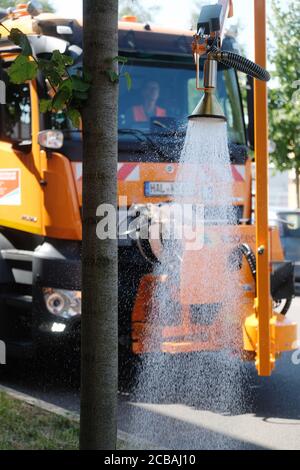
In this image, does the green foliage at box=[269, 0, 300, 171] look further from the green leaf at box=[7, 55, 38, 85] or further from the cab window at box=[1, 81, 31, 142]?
the green leaf at box=[7, 55, 38, 85]

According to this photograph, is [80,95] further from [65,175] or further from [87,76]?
[65,175]

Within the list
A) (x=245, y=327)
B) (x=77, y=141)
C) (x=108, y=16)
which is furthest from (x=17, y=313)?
(x=108, y=16)

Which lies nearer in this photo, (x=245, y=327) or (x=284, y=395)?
(x=245, y=327)

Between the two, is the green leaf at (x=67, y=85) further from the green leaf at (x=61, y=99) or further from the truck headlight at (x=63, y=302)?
the truck headlight at (x=63, y=302)

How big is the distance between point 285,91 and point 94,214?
1665 centimetres

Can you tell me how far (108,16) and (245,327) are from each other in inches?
131

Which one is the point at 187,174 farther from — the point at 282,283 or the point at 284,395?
the point at 284,395

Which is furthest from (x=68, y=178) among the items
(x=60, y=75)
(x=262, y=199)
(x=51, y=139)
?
(x=60, y=75)

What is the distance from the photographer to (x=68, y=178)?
6.18 m

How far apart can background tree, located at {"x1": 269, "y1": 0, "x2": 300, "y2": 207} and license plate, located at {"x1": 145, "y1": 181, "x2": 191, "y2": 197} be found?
36.6 ft

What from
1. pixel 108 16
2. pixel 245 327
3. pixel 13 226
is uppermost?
pixel 108 16

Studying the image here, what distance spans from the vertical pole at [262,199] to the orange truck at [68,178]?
1.88ft

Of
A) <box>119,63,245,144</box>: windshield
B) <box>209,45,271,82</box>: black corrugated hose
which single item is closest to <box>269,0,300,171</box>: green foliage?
<box>119,63,245,144</box>: windshield

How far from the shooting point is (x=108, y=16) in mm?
2766
